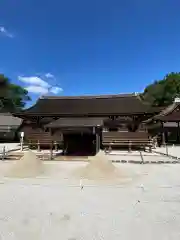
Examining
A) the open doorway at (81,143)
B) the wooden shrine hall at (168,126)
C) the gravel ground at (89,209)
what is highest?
the wooden shrine hall at (168,126)

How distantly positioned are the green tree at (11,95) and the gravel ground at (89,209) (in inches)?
2196

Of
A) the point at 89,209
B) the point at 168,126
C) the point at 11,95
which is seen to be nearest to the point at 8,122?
the point at 11,95

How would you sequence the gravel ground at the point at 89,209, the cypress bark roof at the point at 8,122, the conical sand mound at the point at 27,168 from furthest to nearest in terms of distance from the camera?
the cypress bark roof at the point at 8,122 < the conical sand mound at the point at 27,168 < the gravel ground at the point at 89,209

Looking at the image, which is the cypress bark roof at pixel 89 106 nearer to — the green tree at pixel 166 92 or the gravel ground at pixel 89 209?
the gravel ground at pixel 89 209

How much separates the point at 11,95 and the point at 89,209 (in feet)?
208

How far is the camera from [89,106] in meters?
25.7

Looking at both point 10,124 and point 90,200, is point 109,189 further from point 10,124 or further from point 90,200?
point 10,124

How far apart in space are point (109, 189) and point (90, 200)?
129cm

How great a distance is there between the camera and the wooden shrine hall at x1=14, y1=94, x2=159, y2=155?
17.7 m

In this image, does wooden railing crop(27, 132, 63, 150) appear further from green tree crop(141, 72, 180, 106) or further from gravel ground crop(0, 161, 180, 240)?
green tree crop(141, 72, 180, 106)

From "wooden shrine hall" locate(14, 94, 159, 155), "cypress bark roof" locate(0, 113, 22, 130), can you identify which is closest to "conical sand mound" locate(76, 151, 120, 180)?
"wooden shrine hall" locate(14, 94, 159, 155)

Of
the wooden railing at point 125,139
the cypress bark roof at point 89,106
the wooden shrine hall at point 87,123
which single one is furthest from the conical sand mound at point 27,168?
the cypress bark roof at point 89,106

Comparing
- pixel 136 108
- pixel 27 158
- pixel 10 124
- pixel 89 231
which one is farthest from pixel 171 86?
pixel 89 231

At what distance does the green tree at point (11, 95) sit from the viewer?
5984cm
